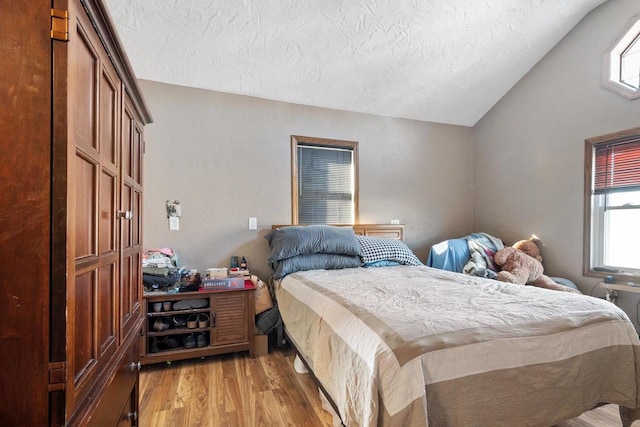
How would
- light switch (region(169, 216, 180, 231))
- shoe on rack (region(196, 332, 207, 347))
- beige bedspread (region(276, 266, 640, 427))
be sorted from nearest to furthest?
beige bedspread (region(276, 266, 640, 427)), shoe on rack (region(196, 332, 207, 347)), light switch (region(169, 216, 180, 231))

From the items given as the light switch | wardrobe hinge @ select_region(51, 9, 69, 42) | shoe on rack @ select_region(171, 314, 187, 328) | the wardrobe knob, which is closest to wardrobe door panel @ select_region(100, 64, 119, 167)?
the wardrobe knob

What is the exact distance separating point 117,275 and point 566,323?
1.80 meters

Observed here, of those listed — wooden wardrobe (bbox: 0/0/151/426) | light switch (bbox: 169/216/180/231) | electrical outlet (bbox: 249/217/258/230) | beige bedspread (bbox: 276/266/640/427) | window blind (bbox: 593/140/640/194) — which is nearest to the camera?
wooden wardrobe (bbox: 0/0/151/426)

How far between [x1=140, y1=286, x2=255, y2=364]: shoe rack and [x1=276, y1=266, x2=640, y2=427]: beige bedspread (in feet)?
3.27

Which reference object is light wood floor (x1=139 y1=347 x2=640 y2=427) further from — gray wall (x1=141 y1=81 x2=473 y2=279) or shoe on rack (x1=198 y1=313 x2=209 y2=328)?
gray wall (x1=141 y1=81 x2=473 y2=279)

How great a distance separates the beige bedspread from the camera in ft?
3.34

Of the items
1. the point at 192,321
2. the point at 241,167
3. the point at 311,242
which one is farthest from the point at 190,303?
the point at 241,167

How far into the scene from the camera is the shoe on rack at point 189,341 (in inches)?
93.0

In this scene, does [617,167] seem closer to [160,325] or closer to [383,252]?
[383,252]

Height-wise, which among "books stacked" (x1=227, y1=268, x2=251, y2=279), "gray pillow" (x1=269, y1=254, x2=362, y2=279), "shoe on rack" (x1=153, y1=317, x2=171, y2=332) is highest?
"gray pillow" (x1=269, y1=254, x2=362, y2=279)

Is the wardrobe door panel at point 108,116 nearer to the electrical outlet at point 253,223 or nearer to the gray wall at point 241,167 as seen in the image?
the gray wall at point 241,167

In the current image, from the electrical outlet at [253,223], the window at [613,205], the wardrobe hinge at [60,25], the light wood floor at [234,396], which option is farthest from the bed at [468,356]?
the window at [613,205]

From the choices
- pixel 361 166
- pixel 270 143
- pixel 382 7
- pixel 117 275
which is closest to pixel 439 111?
pixel 361 166

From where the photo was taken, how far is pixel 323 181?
11.1 ft
